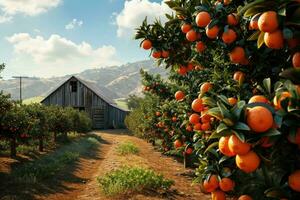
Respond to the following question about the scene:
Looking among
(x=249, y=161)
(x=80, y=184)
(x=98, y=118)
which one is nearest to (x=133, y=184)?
(x=80, y=184)

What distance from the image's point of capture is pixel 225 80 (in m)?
4.20

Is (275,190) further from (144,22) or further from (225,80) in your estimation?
(144,22)

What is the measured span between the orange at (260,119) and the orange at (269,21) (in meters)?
0.71

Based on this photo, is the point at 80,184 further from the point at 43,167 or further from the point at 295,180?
the point at 295,180

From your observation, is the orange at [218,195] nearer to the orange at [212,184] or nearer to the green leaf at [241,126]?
the orange at [212,184]

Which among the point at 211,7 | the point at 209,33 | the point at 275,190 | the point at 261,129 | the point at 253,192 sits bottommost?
the point at 253,192

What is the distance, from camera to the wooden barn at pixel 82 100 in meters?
39.0

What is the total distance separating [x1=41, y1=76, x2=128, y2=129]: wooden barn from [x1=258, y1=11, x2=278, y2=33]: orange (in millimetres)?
37544

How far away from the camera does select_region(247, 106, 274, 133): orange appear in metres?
1.99

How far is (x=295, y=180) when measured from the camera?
2.32m

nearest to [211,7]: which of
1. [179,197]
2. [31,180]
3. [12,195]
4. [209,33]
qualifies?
[209,33]

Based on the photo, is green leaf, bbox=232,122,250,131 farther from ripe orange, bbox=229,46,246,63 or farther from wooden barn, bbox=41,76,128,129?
wooden barn, bbox=41,76,128,129

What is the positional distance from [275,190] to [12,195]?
7.53 meters

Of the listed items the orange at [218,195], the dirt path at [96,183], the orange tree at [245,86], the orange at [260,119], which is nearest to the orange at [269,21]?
the orange tree at [245,86]
